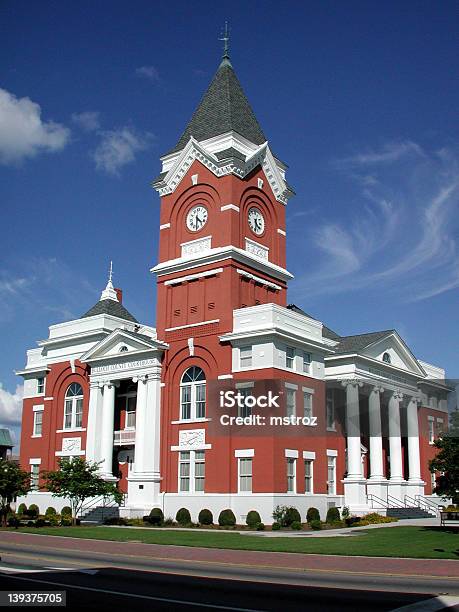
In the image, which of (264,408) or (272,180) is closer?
(264,408)

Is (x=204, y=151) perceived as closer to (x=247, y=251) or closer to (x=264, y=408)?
(x=247, y=251)

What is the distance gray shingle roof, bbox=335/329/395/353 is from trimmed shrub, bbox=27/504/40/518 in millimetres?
23964

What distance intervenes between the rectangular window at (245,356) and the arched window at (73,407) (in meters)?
15.8

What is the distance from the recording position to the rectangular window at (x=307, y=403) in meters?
45.7

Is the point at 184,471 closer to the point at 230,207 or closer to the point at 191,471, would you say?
the point at 191,471

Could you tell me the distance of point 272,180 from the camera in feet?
171

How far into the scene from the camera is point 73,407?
54531mm

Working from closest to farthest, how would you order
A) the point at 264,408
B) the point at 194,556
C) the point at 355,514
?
the point at 194,556, the point at 264,408, the point at 355,514

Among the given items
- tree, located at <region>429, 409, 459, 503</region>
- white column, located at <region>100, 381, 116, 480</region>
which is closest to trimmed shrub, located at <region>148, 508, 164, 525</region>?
white column, located at <region>100, 381, 116, 480</region>

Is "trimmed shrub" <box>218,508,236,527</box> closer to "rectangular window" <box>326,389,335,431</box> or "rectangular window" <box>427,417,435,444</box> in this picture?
"rectangular window" <box>326,389,335,431</box>

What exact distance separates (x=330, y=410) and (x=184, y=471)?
11.0 m

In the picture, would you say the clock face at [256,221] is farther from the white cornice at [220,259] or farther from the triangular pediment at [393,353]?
the triangular pediment at [393,353]

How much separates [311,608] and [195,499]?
30.4 metres

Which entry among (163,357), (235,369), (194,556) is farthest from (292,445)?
(194,556)
